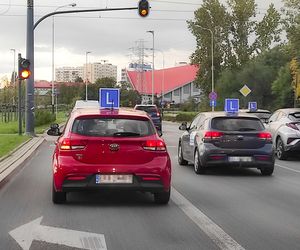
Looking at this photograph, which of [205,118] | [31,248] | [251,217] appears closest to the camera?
[31,248]

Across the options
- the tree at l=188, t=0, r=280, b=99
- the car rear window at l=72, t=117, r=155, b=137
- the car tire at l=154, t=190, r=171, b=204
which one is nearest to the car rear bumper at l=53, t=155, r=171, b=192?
the car tire at l=154, t=190, r=171, b=204

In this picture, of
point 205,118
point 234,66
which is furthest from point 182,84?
point 205,118

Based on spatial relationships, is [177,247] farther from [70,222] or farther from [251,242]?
[70,222]

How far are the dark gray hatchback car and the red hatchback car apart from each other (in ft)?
14.6

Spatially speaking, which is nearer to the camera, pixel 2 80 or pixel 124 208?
pixel 124 208

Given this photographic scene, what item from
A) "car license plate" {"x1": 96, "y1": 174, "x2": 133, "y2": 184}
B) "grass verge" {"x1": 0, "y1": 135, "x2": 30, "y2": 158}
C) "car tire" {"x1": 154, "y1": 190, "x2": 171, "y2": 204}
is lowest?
"grass verge" {"x1": 0, "y1": 135, "x2": 30, "y2": 158}

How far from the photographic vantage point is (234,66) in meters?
75.1

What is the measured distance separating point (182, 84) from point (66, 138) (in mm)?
136102

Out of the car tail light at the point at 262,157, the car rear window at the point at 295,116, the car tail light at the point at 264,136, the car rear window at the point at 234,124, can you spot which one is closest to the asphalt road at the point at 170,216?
the car tail light at the point at 262,157

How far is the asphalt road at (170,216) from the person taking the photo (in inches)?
264

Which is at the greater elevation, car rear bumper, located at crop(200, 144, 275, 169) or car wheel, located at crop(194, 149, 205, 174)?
car rear bumper, located at crop(200, 144, 275, 169)

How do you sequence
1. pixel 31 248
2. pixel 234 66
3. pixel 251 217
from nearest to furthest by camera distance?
1. pixel 31 248
2. pixel 251 217
3. pixel 234 66

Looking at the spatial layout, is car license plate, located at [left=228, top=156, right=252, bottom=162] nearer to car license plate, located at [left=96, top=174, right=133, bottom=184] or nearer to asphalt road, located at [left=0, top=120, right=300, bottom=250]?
asphalt road, located at [left=0, top=120, right=300, bottom=250]

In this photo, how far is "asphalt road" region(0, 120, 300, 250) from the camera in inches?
264
